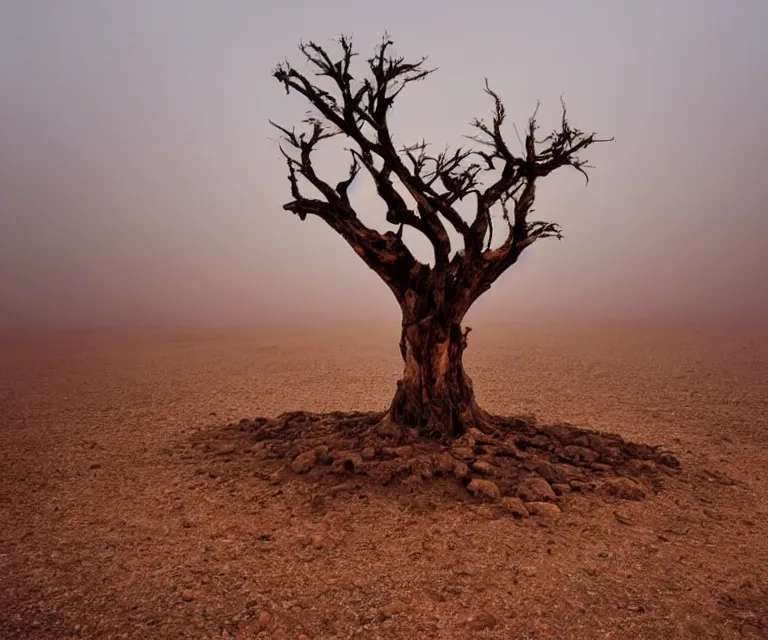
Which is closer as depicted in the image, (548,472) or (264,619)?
(264,619)

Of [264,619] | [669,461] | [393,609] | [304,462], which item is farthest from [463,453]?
[264,619]

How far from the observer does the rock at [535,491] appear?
841 cm

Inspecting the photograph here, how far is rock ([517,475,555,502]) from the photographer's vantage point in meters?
8.41

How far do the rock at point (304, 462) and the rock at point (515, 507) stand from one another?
3.25m

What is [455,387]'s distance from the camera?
1129 cm

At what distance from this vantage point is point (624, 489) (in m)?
8.84

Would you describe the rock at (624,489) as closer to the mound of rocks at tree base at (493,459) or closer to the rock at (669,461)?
the mound of rocks at tree base at (493,459)

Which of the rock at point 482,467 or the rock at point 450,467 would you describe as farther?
the rock at point 482,467

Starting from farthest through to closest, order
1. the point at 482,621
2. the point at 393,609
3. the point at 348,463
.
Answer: the point at 348,463, the point at 393,609, the point at 482,621

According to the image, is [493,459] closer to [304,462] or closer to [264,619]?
[304,462]

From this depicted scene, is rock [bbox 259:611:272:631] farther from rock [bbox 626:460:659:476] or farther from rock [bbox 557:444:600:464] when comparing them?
rock [bbox 626:460:659:476]

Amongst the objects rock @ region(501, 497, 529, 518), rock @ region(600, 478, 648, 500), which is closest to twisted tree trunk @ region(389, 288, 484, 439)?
rock @ region(501, 497, 529, 518)

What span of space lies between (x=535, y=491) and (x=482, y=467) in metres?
0.96

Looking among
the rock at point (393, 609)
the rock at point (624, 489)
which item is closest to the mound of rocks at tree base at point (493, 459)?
the rock at point (624, 489)
